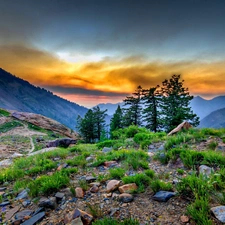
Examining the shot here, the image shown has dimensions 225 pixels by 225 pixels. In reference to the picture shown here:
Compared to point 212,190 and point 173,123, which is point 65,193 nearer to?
point 212,190

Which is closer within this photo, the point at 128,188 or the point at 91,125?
the point at 128,188

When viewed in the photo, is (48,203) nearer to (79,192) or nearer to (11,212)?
(79,192)

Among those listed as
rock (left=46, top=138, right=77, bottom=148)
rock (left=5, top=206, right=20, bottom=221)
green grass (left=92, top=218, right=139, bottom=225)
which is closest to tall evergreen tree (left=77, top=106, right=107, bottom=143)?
rock (left=46, top=138, right=77, bottom=148)

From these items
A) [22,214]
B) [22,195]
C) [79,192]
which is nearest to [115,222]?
[79,192]

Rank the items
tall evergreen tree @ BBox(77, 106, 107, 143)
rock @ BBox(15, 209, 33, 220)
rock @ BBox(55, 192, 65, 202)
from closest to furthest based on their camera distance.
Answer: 1. rock @ BBox(15, 209, 33, 220)
2. rock @ BBox(55, 192, 65, 202)
3. tall evergreen tree @ BBox(77, 106, 107, 143)

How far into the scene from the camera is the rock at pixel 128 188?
3732mm

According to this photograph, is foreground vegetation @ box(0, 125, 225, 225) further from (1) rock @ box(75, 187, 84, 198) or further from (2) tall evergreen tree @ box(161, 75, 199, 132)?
(2) tall evergreen tree @ box(161, 75, 199, 132)

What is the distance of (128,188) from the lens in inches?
150

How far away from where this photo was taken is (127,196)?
3.49 meters

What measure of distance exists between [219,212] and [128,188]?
6.11ft

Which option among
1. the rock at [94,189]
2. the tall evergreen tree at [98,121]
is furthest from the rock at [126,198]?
the tall evergreen tree at [98,121]

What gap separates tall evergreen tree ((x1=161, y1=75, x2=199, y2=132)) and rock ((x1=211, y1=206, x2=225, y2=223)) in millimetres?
27673

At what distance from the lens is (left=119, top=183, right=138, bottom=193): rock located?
12.2ft

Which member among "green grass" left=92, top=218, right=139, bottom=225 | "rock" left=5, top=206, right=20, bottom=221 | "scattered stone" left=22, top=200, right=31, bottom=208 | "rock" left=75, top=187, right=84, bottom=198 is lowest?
"rock" left=5, top=206, right=20, bottom=221
